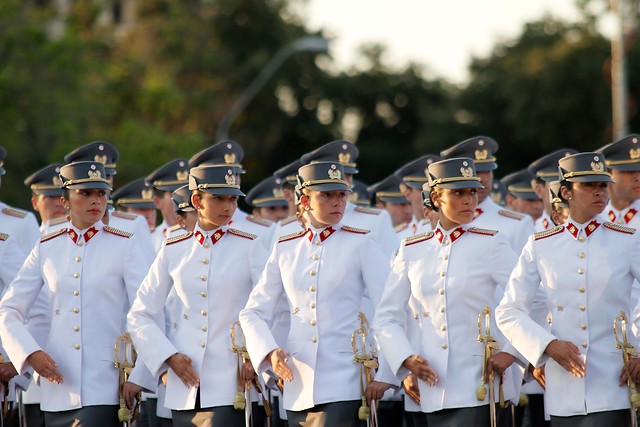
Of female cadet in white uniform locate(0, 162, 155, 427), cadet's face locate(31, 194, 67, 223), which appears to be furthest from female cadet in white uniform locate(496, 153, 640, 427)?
cadet's face locate(31, 194, 67, 223)

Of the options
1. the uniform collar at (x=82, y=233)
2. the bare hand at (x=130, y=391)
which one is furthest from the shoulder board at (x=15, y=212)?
the bare hand at (x=130, y=391)

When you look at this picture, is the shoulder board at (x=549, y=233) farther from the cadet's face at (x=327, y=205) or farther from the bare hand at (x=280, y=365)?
the bare hand at (x=280, y=365)

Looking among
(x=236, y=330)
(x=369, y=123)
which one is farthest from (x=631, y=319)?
(x=369, y=123)

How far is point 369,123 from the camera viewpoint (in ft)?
182

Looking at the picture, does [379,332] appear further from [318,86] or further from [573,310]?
[318,86]

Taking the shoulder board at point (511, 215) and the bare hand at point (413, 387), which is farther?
the shoulder board at point (511, 215)

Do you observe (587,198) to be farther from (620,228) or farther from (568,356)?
(568,356)

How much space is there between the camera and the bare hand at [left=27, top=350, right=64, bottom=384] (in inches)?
378

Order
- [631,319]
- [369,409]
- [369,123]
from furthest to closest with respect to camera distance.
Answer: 1. [369,123]
2. [369,409]
3. [631,319]

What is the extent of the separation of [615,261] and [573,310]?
408 mm

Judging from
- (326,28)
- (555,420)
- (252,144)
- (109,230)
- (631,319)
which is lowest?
(555,420)

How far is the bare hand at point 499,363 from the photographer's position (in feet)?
28.3

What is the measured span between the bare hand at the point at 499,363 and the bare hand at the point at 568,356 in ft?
1.33

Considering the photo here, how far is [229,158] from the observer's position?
12.3 metres
